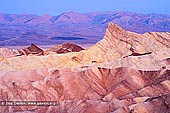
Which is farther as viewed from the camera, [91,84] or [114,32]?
[114,32]

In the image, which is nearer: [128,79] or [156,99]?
[156,99]

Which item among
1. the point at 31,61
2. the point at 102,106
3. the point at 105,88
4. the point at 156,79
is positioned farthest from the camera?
the point at 31,61

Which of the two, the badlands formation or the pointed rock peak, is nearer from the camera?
the badlands formation

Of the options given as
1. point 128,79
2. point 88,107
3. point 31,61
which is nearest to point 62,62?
point 31,61

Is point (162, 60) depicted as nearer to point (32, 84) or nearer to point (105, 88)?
Result: point (105, 88)

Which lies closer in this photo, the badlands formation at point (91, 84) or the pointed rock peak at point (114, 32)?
the badlands formation at point (91, 84)

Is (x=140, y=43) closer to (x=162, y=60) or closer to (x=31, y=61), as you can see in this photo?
(x=162, y=60)

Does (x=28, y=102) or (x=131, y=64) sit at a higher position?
(x=131, y=64)

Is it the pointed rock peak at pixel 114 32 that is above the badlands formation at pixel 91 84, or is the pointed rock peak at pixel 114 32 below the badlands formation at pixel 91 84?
above

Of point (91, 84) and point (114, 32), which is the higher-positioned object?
point (114, 32)

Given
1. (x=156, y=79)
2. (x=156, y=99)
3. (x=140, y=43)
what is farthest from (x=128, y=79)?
(x=140, y=43)

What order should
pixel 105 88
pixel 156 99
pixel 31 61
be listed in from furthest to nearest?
1. pixel 31 61
2. pixel 105 88
3. pixel 156 99
